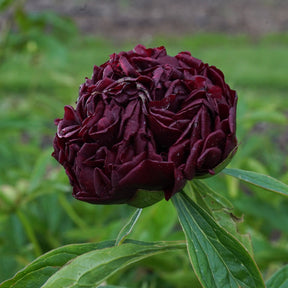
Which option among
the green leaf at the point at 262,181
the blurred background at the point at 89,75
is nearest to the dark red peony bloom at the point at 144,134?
the green leaf at the point at 262,181

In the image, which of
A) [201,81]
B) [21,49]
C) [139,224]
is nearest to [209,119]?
[201,81]

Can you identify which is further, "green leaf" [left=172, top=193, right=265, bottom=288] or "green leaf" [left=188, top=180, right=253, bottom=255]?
"green leaf" [left=188, top=180, right=253, bottom=255]

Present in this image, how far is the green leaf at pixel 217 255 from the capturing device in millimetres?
733

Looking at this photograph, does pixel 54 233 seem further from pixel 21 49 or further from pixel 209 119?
pixel 209 119

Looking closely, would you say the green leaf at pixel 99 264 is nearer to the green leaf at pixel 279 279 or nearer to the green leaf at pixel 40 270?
the green leaf at pixel 40 270

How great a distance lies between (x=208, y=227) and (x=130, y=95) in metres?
0.22

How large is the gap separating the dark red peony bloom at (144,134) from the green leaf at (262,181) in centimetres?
6

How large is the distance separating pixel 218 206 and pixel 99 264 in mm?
222

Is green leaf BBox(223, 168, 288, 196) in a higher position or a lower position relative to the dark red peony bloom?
lower

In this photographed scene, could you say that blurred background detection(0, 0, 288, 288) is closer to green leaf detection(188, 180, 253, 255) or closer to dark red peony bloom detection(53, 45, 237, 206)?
green leaf detection(188, 180, 253, 255)

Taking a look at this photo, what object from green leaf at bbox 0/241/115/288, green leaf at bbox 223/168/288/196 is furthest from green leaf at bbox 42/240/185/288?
green leaf at bbox 223/168/288/196

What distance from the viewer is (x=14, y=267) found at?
167 cm

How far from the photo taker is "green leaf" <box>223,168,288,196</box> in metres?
0.77

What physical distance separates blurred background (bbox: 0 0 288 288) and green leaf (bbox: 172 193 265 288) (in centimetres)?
19
